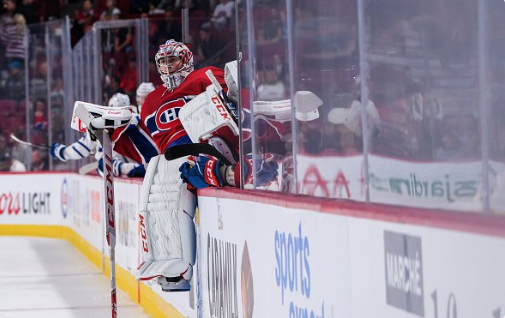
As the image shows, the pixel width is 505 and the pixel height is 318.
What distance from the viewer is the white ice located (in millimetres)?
6629

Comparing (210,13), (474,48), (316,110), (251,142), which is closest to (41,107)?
(210,13)

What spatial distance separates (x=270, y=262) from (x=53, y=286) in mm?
A: 5051

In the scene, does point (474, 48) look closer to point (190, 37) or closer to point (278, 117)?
point (278, 117)

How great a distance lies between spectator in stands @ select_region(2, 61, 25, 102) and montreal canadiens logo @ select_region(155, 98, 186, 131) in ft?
29.0

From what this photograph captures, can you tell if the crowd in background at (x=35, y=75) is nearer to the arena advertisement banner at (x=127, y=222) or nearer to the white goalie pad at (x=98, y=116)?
the arena advertisement banner at (x=127, y=222)

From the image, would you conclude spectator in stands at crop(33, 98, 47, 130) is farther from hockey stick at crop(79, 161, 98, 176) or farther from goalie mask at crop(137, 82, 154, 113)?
goalie mask at crop(137, 82, 154, 113)

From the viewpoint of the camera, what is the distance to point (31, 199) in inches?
542

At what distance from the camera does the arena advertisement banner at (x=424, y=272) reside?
1728 millimetres

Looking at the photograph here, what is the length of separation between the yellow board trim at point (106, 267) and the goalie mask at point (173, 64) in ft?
3.78

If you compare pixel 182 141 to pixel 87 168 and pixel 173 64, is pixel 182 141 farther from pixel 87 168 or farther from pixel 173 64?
pixel 87 168

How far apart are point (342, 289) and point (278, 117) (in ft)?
3.75

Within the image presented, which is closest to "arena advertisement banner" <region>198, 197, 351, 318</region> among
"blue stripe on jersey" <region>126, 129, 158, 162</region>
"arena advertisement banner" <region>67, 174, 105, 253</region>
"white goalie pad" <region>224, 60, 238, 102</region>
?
"white goalie pad" <region>224, 60, 238, 102</region>

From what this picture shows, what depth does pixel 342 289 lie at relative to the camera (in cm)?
252

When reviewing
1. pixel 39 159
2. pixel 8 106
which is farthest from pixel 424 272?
pixel 8 106
